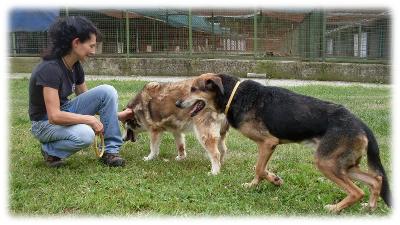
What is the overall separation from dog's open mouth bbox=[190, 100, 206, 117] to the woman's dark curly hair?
1.49 m

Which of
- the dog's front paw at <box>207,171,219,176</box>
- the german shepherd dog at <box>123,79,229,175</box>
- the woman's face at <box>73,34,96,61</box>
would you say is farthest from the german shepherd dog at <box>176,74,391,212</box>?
the woman's face at <box>73,34,96,61</box>

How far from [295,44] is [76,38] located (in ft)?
43.8

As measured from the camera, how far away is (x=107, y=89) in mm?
6367

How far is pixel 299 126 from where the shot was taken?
202 inches

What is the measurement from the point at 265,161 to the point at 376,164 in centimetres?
116

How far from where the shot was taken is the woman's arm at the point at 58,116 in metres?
5.61

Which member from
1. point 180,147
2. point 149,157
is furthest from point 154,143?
point 180,147

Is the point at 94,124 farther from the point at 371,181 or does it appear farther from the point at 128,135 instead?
the point at 371,181

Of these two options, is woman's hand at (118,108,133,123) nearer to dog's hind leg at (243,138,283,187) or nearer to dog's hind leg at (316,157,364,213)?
dog's hind leg at (243,138,283,187)

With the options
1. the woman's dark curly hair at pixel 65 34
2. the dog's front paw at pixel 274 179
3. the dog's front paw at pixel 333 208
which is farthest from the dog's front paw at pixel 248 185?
the woman's dark curly hair at pixel 65 34
